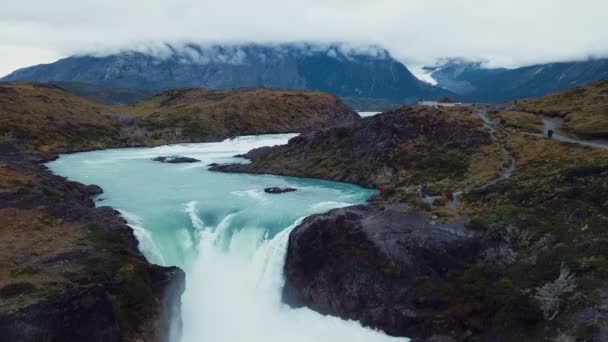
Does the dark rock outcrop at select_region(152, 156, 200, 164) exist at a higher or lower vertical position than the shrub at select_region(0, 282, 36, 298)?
lower

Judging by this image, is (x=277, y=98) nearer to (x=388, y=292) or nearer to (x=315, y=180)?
(x=315, y=180)

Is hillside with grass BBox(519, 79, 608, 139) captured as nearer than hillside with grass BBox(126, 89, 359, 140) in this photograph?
Yes

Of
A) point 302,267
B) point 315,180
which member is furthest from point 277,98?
point 302,267

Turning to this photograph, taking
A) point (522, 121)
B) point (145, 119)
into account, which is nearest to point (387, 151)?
point (522, 121)

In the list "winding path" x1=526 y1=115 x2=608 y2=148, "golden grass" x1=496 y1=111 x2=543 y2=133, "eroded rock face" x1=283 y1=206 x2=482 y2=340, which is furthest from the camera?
"golden grass" x1=496 y1=111 x2=543 y2=133

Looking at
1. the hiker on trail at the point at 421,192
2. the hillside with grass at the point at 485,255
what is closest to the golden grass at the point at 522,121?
the hillside with grass at the point at 485,255

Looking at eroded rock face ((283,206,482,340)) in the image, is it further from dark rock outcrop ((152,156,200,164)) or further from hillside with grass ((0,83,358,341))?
dark rock outcrop ((152,156,200,164))

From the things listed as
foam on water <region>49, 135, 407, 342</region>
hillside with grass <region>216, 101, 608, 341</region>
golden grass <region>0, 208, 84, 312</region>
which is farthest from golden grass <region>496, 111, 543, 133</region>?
golden grass <region>0, 208, 84, 312</region>
